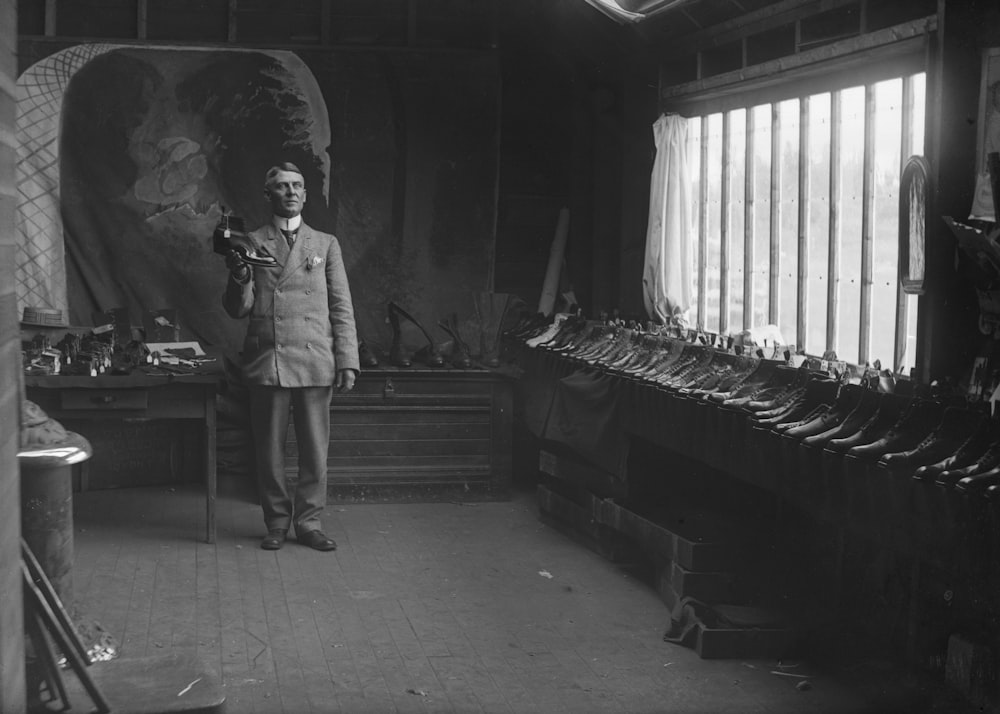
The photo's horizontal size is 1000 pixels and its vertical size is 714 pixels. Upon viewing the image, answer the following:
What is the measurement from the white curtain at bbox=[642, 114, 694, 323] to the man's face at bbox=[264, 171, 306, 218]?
2.12 m

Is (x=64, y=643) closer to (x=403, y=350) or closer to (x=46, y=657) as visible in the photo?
(x=46, y=657)

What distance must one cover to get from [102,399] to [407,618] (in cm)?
206

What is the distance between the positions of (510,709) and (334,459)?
3.59m

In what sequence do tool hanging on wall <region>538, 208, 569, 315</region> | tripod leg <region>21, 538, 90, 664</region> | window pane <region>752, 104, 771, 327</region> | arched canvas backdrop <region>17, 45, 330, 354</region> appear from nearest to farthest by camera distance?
1. tripod leg <region>21, 538, 90, 664</region>
2. window pane <region>752, 104, 771, 327</region>
3. arched canvas backdrop <region>17, 45, 330, 354</region>
4. tool hanging on wall <region>538, 208, 569, 315</region>

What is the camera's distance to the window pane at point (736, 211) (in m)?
6.65

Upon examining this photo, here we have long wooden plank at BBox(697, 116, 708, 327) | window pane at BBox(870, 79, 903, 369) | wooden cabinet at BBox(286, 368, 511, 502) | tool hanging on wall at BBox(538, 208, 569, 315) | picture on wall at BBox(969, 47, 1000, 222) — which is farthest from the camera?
tool hanging on wall at BBox(538, 208, 569, 315)

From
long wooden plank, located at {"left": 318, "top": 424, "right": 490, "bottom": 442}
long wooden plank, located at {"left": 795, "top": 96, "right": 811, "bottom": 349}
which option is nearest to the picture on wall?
long wooden plank, located at {"left": 795, "top": 96, "right": 811, "bottom": 349}

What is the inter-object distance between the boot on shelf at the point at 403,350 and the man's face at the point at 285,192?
158 centimetres

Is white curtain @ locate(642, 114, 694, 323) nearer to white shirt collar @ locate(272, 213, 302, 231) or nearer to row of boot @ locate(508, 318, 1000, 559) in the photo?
row of boot @ locate(508, 318, 1000, 559)

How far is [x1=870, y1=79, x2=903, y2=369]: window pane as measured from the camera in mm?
5129

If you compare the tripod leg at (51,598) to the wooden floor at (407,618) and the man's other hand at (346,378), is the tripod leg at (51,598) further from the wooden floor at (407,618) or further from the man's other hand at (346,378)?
the man's other hand at (346,378)

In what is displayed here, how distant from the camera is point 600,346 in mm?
7164

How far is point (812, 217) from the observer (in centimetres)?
585

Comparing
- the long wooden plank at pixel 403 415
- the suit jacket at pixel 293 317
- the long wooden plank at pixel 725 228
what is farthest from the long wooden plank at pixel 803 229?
the long wooden plank at pixel 403 415
